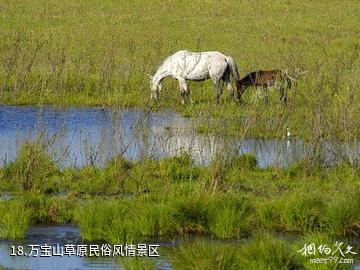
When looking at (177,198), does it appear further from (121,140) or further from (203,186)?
(121,140)

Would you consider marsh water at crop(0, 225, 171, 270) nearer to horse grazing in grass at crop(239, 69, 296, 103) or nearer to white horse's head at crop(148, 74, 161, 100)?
horse grazing in grass at crop(239, 69, 296, 103)


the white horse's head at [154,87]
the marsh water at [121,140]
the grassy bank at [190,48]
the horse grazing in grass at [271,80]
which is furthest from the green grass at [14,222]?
the white horse's head at [154,87]

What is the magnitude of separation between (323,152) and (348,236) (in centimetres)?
280

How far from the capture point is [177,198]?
1016 centimetres

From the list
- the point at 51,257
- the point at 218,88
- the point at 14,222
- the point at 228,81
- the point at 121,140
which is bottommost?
the point at 51,257

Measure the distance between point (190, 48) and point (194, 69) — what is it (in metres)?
7.21

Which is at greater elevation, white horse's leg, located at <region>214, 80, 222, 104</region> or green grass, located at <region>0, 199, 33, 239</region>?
white horse's leg, located at <region>214, 80, 222, 104</region>

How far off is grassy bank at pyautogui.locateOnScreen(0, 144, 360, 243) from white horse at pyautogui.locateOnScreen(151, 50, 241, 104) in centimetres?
806

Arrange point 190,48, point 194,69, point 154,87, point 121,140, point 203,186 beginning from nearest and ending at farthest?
1. point 203,186
2. point 121,140
3. point 154,87
4. point 194,69
5. point 190,48

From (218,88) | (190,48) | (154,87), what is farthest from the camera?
(190,48)

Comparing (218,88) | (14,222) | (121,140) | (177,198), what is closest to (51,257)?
(14,222)

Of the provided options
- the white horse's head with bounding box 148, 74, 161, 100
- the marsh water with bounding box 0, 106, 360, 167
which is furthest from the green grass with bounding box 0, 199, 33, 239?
the white horse's head with bounding box 148, 74, 161, 100

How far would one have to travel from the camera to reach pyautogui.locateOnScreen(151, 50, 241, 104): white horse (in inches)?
818

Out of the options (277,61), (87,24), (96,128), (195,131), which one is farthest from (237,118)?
(87,24)
